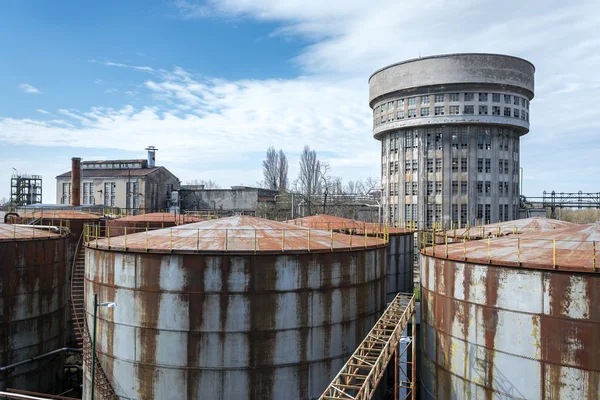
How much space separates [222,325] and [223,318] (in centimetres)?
25

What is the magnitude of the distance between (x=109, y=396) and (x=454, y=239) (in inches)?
787

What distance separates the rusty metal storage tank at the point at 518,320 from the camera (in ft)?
42.3

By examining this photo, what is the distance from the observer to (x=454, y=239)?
26.7m

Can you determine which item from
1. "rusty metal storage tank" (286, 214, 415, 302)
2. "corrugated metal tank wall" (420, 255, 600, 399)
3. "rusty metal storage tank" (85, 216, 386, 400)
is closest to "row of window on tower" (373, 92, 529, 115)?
"rusty metal storage tank" (286, 214, 415, 302)

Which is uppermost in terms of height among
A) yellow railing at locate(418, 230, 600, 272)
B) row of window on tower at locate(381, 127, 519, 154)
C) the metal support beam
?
row of window on tower at locate(381, 127, 519, 154)

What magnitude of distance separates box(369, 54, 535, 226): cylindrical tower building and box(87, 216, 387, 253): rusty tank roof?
117 feet

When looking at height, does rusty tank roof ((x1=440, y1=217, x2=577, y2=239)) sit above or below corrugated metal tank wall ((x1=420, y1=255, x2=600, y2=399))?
above

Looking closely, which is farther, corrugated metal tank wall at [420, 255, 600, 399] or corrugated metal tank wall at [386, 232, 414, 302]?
corrugated metal tank wall at [386, 232, 414, 302]

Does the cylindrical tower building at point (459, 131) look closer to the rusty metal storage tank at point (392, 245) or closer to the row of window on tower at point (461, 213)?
the row of window on tower at point (461, 213)

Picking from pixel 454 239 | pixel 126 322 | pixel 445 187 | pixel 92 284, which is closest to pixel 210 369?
pixel 126 322

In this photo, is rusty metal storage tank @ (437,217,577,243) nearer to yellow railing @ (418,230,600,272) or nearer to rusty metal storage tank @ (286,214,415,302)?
Result: rusty metal storage tank @ (286,214,415,302)

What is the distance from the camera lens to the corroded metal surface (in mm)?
15812

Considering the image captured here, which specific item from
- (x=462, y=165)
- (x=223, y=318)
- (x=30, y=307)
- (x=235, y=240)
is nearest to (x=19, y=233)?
(x=30, y=307)

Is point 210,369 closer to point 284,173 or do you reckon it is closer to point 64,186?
point 64,186
